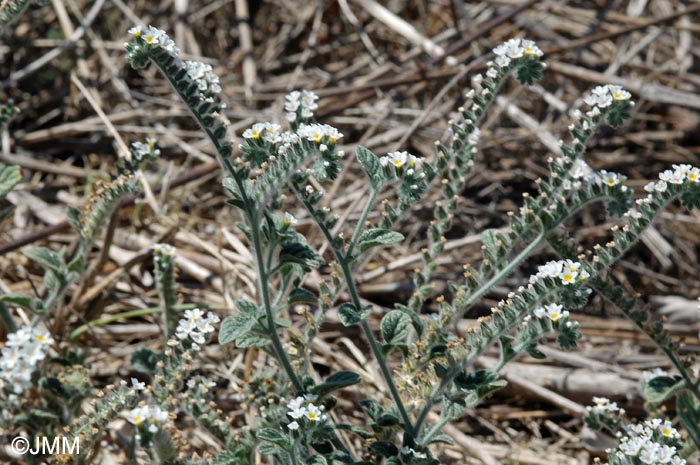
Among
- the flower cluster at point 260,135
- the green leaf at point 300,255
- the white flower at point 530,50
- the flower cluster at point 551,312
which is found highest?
the white flower at point 530,50

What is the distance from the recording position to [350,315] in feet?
6.50

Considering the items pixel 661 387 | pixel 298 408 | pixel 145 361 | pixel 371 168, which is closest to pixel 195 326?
pixel 298 408

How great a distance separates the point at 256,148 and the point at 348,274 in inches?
14.4

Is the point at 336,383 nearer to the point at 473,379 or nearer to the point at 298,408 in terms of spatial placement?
the point at 298,408

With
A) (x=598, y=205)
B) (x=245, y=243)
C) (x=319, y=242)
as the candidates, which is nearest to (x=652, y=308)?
(x=598, y=205)

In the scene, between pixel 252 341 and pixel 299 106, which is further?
pixel 299 106

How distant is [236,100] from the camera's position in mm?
4555

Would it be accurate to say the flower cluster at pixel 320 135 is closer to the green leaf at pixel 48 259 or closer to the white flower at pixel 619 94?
the white flower at pixel 619 94

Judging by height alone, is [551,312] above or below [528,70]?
below

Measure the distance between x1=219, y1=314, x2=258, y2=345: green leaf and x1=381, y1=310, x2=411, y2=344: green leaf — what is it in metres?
0.33

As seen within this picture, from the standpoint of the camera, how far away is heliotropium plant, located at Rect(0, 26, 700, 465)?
1938 millimetres

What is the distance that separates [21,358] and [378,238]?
865mm

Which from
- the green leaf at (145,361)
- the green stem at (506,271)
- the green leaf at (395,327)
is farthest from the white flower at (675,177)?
the green leaf at (145,361)

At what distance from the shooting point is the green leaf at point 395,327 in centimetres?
211
